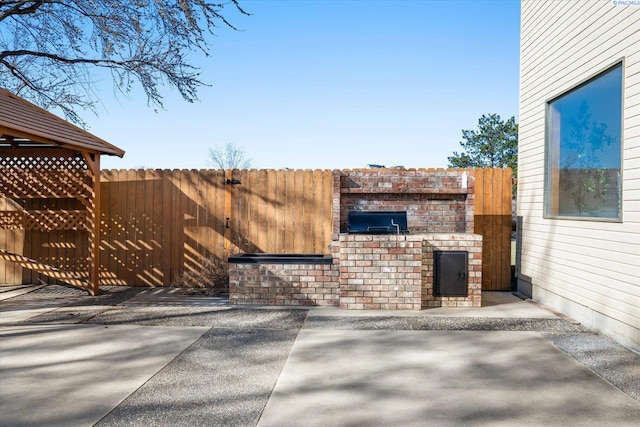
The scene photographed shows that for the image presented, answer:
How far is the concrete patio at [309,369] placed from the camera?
293 cm

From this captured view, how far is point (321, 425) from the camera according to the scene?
275 centimetres

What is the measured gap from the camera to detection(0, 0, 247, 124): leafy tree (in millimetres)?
8023

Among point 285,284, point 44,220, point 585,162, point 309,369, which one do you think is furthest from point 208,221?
point 585,162

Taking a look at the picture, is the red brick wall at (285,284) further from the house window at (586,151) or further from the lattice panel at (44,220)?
the house window at (586,151)

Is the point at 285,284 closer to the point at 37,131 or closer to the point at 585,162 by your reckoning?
the point at 37,131

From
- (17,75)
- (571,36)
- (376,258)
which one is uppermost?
(17,75)

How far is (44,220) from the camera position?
7664mm

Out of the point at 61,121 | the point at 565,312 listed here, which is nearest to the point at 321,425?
the point at 565,312

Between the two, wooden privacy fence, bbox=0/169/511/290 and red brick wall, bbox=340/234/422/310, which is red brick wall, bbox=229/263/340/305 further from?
wooden privacy fence, bbox=0/169/511/290

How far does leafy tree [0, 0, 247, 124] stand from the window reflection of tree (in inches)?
215

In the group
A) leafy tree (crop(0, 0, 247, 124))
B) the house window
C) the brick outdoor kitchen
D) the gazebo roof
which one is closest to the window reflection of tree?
the house window

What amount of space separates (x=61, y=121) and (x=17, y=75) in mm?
3985

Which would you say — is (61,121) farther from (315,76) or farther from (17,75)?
(315,76)

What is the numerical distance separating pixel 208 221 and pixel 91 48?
467 centimetres
